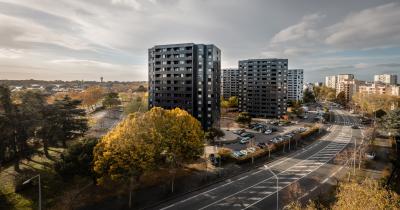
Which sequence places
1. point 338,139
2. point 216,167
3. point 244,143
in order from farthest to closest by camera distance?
point 338,139 < point 244,143 < point 216,167

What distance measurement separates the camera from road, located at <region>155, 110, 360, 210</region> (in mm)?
28188

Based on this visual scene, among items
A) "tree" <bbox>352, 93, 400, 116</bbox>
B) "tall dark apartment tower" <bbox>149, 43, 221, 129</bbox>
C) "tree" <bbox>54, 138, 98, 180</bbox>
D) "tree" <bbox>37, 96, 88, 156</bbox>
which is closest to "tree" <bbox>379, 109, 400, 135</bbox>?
"tall dark apartment tower" <bbox>149, 43, 221, 129</bbox>

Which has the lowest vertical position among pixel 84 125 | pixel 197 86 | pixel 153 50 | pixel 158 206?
pixel 158 206

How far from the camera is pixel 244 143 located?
5688 centimetres

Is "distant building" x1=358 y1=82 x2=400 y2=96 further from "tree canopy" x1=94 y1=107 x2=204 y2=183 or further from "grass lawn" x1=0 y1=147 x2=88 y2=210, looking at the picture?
"grass lawn" x1=0 y1=147 x2=88 y2=210

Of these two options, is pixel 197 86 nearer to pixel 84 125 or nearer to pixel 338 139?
pixel 84 125

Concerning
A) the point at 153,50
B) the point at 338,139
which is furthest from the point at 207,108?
the point at 338,139

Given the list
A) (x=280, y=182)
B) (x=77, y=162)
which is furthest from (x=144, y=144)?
(x=280, y=182)

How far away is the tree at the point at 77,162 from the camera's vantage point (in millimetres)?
28453

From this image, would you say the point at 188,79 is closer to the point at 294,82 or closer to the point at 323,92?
the point at 294,82

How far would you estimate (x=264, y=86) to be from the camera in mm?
98688

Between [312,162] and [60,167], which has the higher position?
[60,167]

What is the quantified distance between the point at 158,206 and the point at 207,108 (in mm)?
38718

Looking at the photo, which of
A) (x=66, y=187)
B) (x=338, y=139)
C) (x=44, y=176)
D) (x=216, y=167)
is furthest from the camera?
(x=338, y=139)
